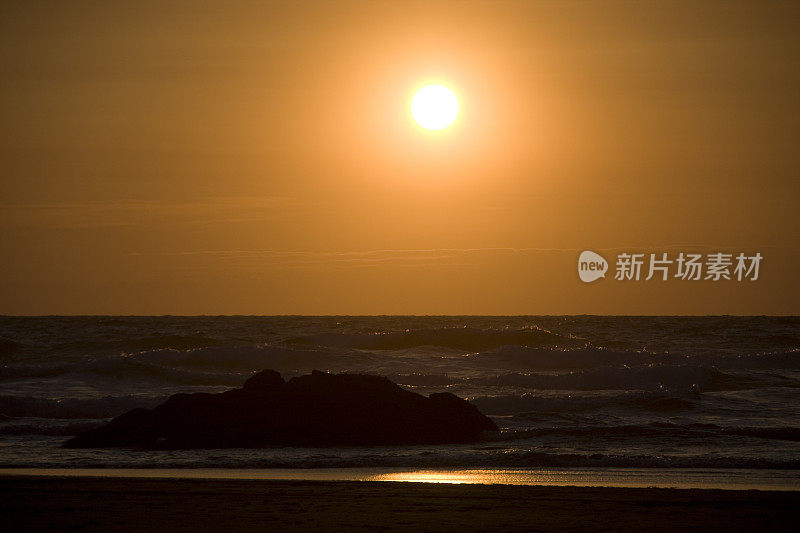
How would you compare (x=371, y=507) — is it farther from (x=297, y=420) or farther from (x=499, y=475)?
(x=297, y=420)

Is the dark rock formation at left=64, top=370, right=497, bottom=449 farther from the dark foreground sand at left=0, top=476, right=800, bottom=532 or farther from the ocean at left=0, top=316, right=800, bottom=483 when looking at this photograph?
the dark foreground sand at left=0, top=476, right=800, bottom=532

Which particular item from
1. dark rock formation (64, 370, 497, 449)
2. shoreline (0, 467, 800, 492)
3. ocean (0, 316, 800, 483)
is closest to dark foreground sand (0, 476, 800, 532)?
shoreline (0, 467, 800, 492)

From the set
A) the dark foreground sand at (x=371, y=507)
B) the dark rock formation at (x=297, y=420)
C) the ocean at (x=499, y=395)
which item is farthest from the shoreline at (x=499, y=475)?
the dark rock formation at (x=297, y=420)

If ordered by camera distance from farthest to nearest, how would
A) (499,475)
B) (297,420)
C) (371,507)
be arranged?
(297,420)
(499,475)
(371,507)

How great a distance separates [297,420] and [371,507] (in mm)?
6487

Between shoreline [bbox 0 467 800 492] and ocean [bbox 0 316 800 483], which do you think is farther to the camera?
ocean [bbox 0 316 800 483]

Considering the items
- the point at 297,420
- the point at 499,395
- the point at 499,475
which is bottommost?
the point at 499,475

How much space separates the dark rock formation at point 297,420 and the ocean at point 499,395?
20.3 inches

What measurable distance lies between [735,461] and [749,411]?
28.1 ft

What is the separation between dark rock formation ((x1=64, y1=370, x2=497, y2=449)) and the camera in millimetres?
15867

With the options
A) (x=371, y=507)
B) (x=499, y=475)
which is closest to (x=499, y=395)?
(x=499, y=475)

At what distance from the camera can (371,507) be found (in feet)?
32.5

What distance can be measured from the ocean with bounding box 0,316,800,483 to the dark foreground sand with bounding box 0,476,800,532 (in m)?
2.45

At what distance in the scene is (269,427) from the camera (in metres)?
16.0
